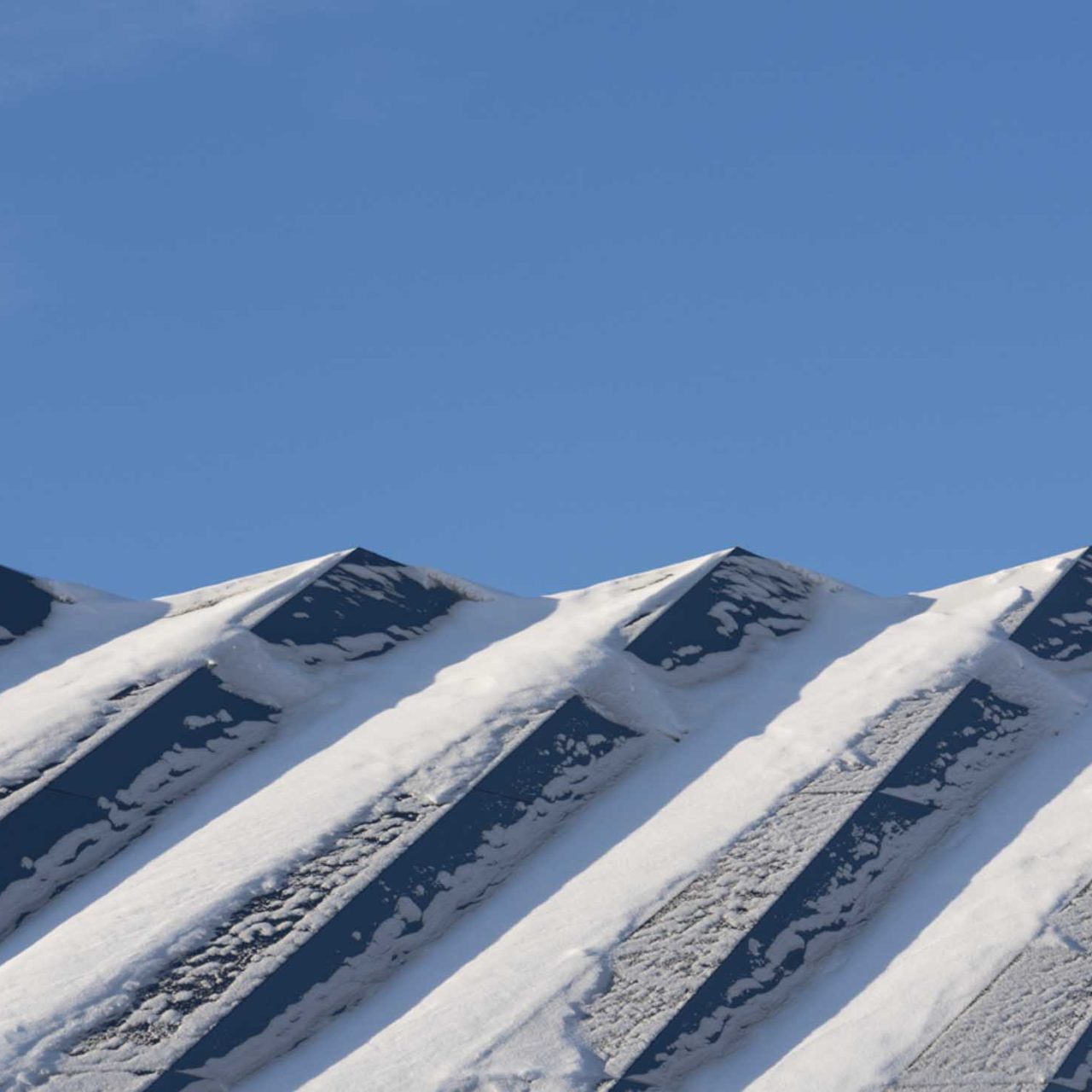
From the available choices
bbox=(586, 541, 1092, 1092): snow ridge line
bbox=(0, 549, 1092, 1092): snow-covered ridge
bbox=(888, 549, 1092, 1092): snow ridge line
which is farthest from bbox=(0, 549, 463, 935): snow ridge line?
bbox=(888, 549, 1092, 1092): snow ridge line

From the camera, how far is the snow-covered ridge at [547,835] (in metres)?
8.09

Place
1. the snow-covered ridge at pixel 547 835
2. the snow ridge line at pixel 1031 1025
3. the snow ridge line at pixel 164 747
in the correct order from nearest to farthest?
the snow ridge line at pixel 1031 1025 < the snow-covered ridge at pixel 547 835 < the snow ridge line at pixel 164 747

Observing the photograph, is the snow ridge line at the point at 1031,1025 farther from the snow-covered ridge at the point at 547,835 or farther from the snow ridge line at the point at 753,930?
the snow ridge line at the point at 753,930

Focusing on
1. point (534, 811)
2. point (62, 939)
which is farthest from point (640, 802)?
point (62, 939)

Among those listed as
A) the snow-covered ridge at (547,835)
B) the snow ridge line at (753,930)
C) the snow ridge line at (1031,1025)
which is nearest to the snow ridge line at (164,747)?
the snow-covered ridge at (547,835)

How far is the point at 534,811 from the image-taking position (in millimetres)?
10211

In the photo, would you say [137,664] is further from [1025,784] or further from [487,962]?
[1025,784]

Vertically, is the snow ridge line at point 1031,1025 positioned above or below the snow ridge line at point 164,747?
below

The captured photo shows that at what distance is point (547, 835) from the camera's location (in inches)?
394

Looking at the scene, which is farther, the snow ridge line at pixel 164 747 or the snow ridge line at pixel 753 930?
the snow ridge line at pixel 164 747

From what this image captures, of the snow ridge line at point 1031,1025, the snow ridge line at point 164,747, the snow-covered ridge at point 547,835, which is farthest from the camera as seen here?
the snow ridge line at point 164,747

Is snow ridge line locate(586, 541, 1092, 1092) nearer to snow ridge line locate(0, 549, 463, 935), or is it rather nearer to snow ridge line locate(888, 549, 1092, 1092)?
snow ridge line locate(888, 549, 1092, 1092)

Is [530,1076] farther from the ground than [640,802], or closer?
closer

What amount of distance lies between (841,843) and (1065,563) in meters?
4.70
